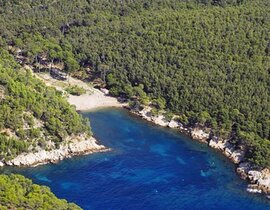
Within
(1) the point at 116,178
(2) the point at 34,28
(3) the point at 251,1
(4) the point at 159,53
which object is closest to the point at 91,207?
(1) the point at 116,178

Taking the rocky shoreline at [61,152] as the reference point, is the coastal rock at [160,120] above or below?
above

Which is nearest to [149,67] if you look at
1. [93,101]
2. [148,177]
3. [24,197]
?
[93,101]

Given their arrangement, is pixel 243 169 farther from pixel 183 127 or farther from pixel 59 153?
pixel 59 153

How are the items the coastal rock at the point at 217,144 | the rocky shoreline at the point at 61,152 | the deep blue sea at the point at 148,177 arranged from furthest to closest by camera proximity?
the coastal rock at the point at 217,144, the rocky shoreline at the point at 61,152, the deep blue sea at the point at 148,177

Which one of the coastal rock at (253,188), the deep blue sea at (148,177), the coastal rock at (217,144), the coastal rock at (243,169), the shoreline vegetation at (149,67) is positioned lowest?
the deep blue sea at (148,177)

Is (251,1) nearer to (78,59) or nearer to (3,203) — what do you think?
(78,59)

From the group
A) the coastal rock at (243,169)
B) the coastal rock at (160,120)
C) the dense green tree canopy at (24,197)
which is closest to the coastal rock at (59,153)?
the dense green tree canopy at (24,197)

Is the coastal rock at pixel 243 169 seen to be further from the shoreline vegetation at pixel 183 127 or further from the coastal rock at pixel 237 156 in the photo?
the coastal rock at pixel 237 156

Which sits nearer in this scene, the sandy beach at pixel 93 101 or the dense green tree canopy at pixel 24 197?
the dense green tree canopy at pixel 24 197
